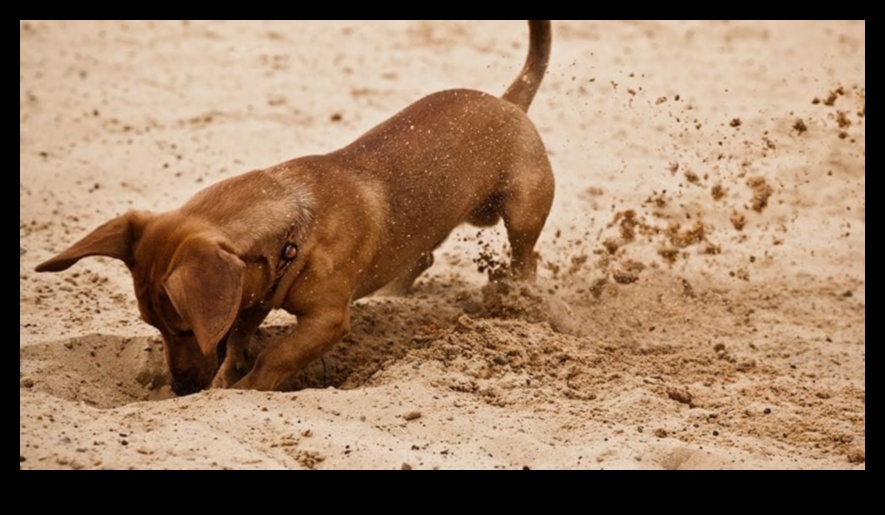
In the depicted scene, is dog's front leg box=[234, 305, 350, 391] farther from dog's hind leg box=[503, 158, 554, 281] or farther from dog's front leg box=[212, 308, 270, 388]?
dog's hind leg box=[503, 158, 554, 281]

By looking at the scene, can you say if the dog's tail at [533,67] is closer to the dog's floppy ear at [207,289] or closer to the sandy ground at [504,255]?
the sandy ground at [504,255]

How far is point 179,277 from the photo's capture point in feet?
16.8

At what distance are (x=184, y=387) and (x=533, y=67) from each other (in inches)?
120

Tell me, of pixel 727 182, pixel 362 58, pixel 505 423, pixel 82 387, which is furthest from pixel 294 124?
pixel 505 423

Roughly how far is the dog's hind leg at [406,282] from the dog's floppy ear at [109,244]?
2166 millimetres

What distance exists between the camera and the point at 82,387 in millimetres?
5844

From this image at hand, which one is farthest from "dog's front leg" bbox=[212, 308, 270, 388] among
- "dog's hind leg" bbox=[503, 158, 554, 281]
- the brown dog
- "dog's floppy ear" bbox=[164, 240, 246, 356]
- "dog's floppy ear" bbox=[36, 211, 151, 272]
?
"dog's hind leg" bbox=[503, 158, 554, 281]

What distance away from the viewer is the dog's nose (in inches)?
232

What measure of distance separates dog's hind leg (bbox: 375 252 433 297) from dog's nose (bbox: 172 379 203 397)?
70.0 inches

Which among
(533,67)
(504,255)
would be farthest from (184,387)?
(533,67)

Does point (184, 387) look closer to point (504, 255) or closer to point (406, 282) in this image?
point (406, 282)

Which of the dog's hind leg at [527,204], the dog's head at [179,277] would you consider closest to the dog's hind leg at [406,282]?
the dog's hind leg at [527,204]

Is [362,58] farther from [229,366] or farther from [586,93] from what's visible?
[229,366]

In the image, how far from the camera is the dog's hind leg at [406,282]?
745 cm
